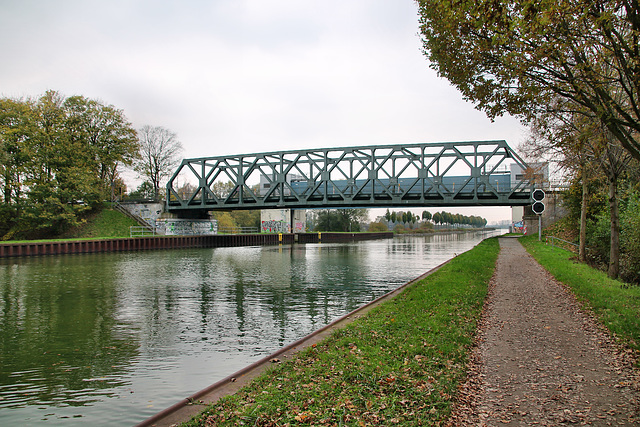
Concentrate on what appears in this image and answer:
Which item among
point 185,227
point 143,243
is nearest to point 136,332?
point 143,243

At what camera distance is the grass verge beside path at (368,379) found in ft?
15.7

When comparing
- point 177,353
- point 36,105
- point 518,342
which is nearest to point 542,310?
point 518,342

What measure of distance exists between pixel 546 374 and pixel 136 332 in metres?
9.62

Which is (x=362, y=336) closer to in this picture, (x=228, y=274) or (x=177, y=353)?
(x=177, y=353)

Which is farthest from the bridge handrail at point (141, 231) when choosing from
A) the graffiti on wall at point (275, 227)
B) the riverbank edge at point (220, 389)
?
the riverbank edge at point (220, 389)

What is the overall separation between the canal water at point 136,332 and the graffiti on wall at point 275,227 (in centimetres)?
5936

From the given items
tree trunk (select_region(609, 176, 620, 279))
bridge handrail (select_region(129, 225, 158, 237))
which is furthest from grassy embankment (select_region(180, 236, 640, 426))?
bridge handrail (select_region(129, 225, 158, 237))

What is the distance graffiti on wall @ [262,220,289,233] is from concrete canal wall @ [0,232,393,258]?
3.92 metres

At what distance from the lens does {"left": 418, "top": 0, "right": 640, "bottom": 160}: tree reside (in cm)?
722

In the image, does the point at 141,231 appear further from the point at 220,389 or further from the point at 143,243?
the point at 220,389

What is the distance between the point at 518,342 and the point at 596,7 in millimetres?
6323

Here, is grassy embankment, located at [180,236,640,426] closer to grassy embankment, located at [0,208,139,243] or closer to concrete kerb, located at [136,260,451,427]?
concrete kerb, located at [136,260,451,427]

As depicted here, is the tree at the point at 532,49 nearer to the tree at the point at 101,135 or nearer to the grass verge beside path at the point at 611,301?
the grass verge beside path at the point at 611,301

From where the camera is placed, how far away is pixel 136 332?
11.1 metres
